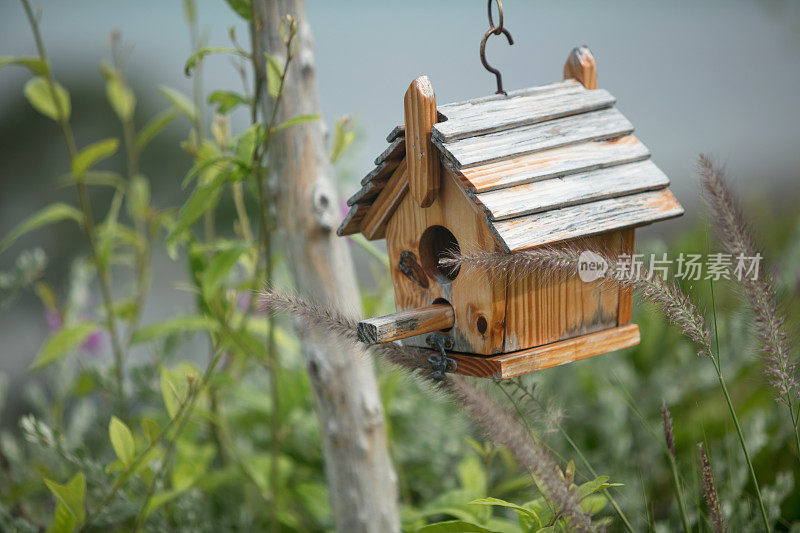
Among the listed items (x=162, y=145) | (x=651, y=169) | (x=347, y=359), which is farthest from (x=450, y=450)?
(x=162, y=145)

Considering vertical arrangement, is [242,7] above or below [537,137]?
above

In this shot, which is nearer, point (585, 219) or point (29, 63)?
point (585, 219)

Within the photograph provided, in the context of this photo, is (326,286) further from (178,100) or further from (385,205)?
(178,100)

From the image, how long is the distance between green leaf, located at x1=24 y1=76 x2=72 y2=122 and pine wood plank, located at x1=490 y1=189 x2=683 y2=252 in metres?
1.10

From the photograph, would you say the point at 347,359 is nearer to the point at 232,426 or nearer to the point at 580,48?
the point at 580,48

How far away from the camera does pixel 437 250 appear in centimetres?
125

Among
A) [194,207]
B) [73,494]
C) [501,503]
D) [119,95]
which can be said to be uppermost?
[119,95]

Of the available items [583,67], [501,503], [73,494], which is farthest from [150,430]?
[583,67]

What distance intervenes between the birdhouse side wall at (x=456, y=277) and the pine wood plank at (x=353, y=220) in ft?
0.18

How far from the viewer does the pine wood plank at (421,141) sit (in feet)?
3.42

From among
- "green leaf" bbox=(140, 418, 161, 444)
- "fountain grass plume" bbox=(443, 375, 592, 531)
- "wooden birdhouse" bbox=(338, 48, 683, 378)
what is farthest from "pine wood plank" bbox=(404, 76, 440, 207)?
"green leaf" bbox=(140, 418, 161, 444)

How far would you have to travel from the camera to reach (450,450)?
204cm

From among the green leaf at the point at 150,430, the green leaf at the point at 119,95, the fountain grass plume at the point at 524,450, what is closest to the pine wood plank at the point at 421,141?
the fountain grass plume at the point at 524,450

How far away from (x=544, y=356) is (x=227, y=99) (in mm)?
802
